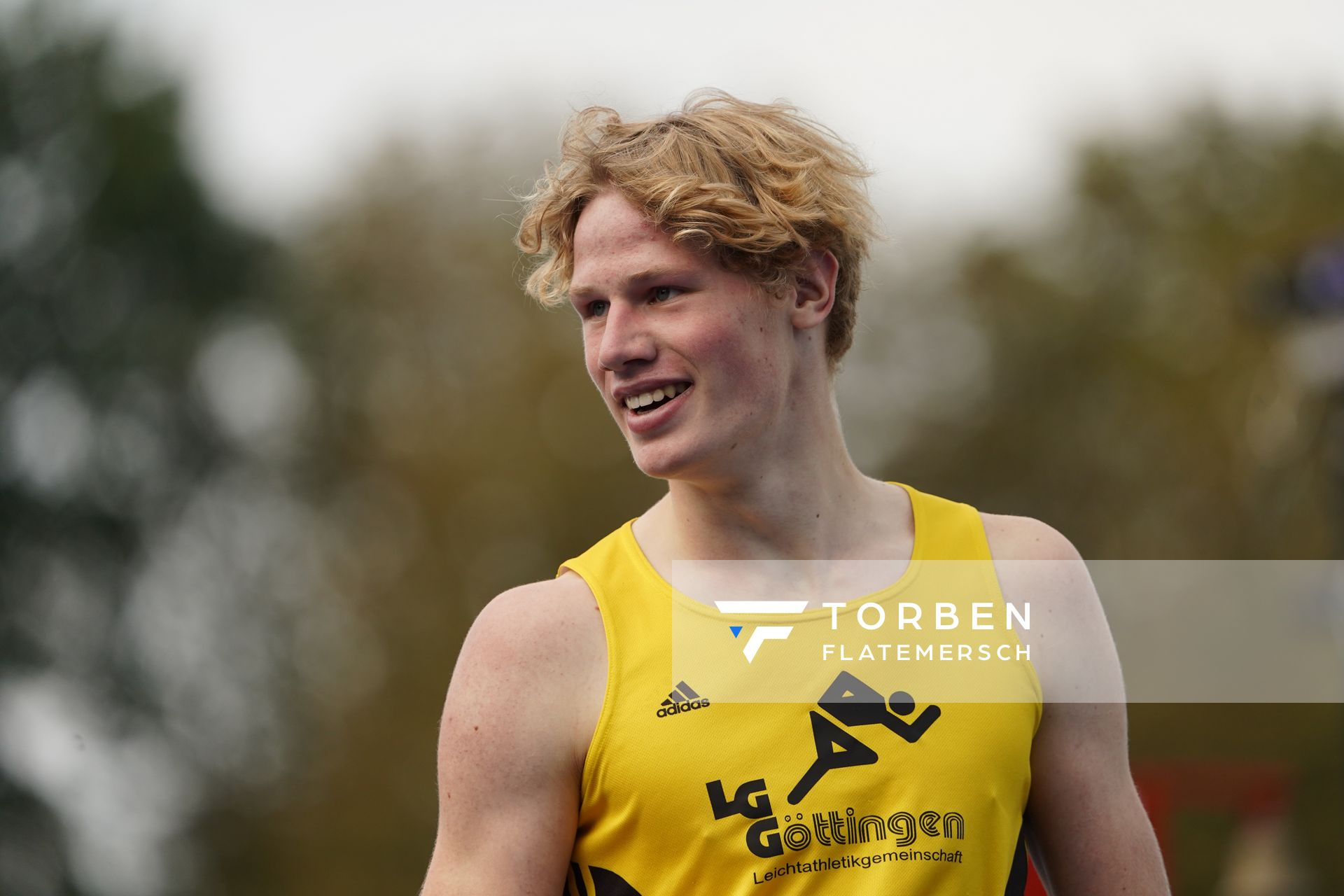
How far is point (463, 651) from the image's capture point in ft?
12.1

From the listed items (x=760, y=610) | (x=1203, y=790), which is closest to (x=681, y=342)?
(x=760, y=610)

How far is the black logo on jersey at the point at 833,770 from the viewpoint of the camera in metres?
3.42

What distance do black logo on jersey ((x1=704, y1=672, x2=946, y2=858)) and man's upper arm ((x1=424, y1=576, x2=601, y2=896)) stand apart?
1.05 feet

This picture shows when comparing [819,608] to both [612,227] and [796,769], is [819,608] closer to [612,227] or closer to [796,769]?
[796,769]

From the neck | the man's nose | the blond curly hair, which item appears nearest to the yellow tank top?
the neck

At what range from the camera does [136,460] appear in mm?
30156

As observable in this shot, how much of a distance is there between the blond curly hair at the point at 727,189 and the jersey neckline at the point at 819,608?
21.5 inches

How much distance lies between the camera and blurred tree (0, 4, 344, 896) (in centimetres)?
2888

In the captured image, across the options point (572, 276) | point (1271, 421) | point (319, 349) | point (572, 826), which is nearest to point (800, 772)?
point (572, 826)

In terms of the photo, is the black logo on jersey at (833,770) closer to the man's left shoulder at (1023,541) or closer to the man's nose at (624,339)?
the man's left shoulder at (1023,541)

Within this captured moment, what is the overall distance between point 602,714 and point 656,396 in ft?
2.30

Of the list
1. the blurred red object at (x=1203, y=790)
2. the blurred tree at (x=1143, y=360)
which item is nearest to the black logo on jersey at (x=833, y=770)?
the blurred red object at (x=1203, y=790)

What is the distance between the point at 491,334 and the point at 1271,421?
15.5 meters

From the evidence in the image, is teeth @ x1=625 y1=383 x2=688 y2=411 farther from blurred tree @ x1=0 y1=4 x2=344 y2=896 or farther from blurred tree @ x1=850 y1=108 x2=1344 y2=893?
blurred tree @ x1=0 y1=4 x2=344 y2=896
